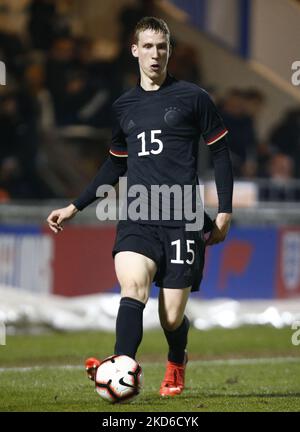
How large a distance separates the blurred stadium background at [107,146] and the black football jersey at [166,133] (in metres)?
6.57

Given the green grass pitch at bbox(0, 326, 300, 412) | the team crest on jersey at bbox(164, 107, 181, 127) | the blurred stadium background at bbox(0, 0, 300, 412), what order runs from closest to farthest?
the green grass pitch at bbox(0, 326, 300, 412), the team crest on jersey at bbox(164, 107, 181, 127), the blurred stadium background at bbox(0, 0, 300, 412)

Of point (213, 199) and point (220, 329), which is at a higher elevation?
point (213, 199)

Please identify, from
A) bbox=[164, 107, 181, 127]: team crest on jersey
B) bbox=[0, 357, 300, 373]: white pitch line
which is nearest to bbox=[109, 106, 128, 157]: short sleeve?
bbox=[164, 107, 181, 127]: team crest on jersey

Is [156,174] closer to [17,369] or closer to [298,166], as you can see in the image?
[17,369]

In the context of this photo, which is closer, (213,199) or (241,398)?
(241,398)

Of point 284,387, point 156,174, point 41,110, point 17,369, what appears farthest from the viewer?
point 41,110

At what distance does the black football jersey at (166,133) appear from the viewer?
771 cm

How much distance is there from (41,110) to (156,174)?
10.3 meters

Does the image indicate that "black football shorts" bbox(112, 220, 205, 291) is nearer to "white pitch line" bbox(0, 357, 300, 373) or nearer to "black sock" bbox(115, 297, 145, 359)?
"black sock" bbox(115, 297, 145, 359)

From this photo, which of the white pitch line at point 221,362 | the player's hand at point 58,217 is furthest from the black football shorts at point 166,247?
the white pitch line at point 221,362

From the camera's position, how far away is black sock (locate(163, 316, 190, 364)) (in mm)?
8070

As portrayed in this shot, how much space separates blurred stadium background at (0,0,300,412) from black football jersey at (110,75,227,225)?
6574 millimetres

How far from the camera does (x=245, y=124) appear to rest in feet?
59.6
